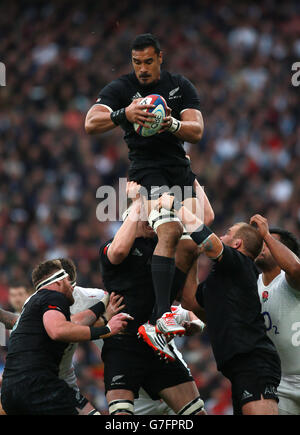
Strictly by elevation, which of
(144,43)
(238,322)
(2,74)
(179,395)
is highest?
(2,74)

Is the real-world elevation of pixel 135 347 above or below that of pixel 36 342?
below

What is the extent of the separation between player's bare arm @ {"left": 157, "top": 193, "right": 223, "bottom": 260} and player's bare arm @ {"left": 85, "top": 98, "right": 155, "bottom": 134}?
1.98 ft

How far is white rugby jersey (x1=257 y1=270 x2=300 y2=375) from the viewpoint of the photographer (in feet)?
18.8

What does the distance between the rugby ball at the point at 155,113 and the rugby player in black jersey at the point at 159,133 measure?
0.05 metres

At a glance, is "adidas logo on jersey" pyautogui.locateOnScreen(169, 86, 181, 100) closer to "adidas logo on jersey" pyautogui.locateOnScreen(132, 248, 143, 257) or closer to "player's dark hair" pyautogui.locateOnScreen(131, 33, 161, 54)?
"player's dark hair" pyautogui.locateOnScreen(131, 33, 161, 54)

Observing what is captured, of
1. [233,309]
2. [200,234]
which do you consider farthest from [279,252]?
[200,234]

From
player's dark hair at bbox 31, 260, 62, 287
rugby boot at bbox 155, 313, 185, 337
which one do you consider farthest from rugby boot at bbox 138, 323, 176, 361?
player's dark hair at bbox 31, 260, 62, 287

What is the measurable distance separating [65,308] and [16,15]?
1188cm

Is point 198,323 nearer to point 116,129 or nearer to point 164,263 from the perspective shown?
point 164,263

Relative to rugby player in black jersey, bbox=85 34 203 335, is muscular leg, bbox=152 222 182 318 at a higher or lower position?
lower

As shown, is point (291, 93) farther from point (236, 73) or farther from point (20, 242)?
point (20, 242)

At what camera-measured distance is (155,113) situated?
5.14m

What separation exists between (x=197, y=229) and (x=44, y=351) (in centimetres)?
141
